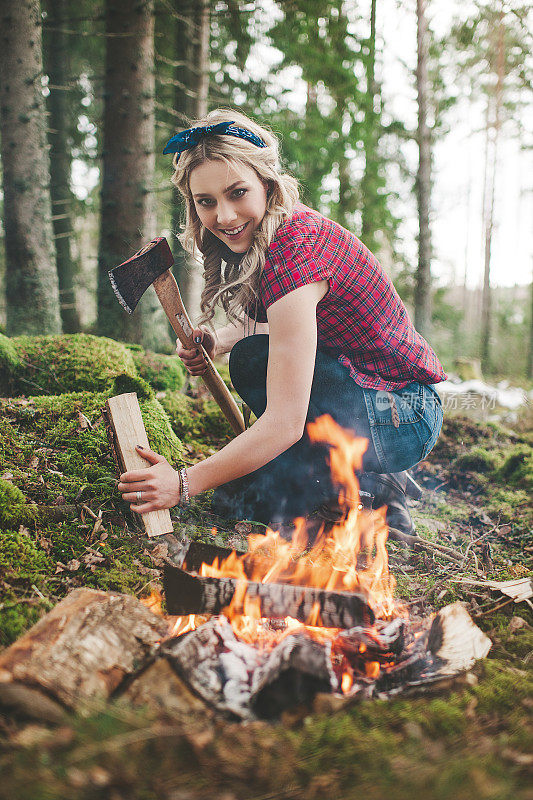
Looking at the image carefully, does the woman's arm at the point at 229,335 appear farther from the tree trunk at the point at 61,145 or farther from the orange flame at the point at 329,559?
the tree trunk at the point at 61,145

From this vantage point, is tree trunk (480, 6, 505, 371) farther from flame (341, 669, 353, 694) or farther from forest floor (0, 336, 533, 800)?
flame (341, 669, 353, 694)

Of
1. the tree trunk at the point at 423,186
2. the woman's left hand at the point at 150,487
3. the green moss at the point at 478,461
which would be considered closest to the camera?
the woman's left hand at the point at 150,487

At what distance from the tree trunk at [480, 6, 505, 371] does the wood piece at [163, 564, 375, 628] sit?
569 inches

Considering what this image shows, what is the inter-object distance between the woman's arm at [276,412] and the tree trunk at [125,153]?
11.5 ft

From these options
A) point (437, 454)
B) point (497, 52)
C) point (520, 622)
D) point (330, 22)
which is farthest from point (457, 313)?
point (520, 622)

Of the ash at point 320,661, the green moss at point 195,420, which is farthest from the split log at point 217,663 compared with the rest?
the green moss at point 195,420

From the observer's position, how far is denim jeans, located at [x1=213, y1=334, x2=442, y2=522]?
2.72 m

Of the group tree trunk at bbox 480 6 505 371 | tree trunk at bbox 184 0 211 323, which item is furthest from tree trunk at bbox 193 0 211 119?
tree trunk at bbox 480 6 505 371

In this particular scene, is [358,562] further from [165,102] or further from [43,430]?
[165,102]

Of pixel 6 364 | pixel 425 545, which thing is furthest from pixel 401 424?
pixel 6 364

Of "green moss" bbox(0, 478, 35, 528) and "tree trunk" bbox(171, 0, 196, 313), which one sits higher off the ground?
"tree trunk" bbox(171, 0, 196, 313)

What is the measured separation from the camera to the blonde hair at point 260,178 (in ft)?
7.36

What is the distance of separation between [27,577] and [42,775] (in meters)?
1.02

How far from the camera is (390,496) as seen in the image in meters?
2.95
